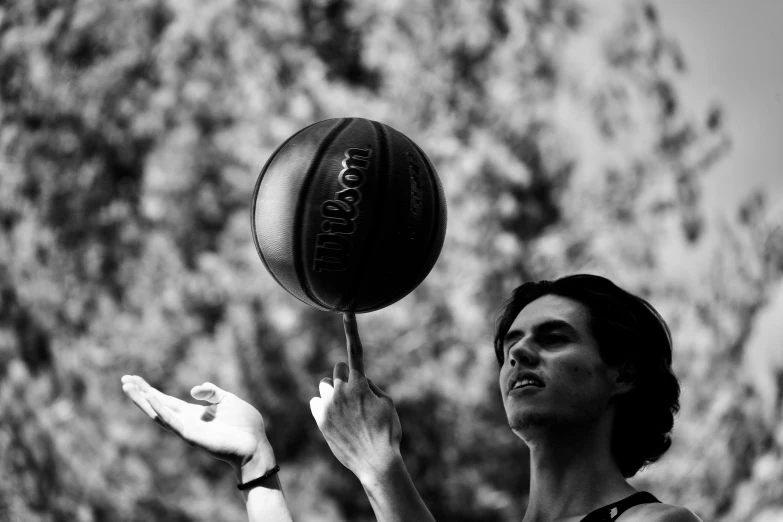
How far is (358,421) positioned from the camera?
7.59 ft

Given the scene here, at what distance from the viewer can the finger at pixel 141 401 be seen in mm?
2438

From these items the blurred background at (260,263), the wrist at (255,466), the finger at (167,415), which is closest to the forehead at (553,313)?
the wrist at (255,466)

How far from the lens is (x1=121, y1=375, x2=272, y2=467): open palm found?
2.40 meters

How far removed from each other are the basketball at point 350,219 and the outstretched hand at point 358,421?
275mm

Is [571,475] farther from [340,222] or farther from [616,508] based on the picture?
[340,222]

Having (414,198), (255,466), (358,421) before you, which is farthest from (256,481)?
(414,198)

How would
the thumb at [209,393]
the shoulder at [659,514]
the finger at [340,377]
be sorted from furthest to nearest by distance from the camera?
1. the thumb at [209,393]
2. the finger at [340,377]
3. the shoulder at [659,514]

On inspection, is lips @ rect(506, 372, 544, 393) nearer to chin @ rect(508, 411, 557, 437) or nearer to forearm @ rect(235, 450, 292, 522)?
chin @ rect(508, 411, 557, 437)

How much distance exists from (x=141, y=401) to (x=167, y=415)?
93 mm

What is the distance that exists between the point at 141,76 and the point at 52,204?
1601mm

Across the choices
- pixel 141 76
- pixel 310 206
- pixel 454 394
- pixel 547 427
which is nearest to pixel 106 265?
pixel 141 76

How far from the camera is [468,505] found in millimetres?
9133

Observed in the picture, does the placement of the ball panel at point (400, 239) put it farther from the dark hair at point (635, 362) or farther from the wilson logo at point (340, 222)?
the dark hair at point (635, 362)

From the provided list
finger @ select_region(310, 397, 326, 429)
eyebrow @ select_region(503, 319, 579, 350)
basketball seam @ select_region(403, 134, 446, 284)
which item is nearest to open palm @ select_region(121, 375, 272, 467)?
finger @ select_region(310, 397, 326, 429)
